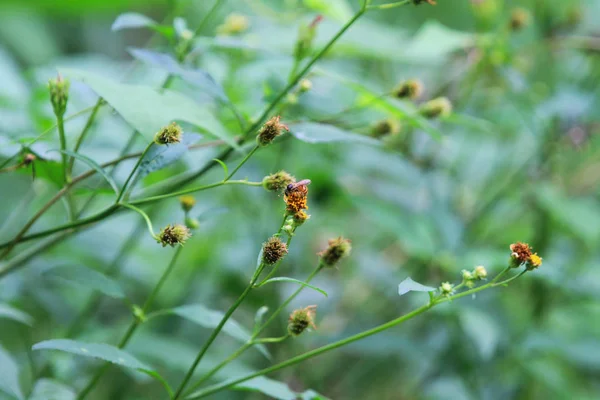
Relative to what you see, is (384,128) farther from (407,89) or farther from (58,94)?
(58,94)

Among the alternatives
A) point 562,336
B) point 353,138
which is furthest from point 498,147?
point 353,138

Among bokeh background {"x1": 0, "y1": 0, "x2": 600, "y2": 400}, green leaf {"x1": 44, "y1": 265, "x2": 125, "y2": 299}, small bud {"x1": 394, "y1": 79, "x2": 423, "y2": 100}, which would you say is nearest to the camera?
green leaf {"x1": 44, "y1": 265, "x2": 125, "y2": 299}

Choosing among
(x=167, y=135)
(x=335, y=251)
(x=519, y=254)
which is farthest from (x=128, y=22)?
(x=519, y=254)

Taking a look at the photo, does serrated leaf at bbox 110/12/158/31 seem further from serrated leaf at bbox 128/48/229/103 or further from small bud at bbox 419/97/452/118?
small bud at bbox 419/97/452/118

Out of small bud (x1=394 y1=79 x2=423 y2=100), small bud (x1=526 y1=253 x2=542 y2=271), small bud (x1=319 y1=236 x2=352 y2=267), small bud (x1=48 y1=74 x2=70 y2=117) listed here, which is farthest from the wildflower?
small bud (x1=48 y1=74 x2=70 y2=117)

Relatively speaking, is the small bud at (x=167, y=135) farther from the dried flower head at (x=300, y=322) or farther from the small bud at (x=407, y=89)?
the small bud at (x=407, y=89)
